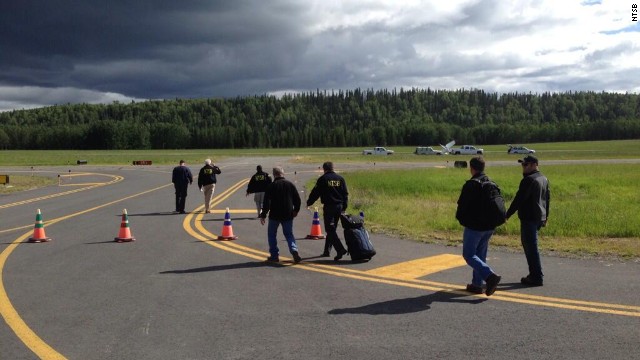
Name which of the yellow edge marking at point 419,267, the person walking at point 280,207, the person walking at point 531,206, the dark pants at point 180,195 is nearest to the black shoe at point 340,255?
the person walking at point 280,207

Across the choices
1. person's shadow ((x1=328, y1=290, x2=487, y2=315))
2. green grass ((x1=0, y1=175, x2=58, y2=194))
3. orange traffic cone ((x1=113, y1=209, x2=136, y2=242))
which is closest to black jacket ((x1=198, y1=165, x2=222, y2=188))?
orange traffic cone ((x1=113, y1=209, x2=136, y2=242))

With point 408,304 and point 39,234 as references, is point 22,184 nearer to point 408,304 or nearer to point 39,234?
point 39,234

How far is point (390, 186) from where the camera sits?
31.8 meters

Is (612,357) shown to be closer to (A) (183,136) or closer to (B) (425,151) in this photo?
(B) (425,151)

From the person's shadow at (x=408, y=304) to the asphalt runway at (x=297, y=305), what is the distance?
0.02m

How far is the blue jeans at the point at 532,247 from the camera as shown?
8414 millimetres

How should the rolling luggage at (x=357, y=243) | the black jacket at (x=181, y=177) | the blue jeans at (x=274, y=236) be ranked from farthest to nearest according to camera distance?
the black jacket at (x=181, y=177), the blue jeans at (x=274, y=236), the rolling luggage at (x=357, y=243)

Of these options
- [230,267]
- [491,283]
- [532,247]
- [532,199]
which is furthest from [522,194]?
[230,267]

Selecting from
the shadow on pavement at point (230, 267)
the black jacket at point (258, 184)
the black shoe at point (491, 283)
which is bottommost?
the shadow on pavement at point (230, 267)

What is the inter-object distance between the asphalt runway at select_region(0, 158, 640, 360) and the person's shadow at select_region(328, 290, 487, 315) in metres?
0.02

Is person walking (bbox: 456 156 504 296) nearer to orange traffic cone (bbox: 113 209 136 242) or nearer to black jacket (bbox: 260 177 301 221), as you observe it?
black jacket (bbox: 260 177 301 221)

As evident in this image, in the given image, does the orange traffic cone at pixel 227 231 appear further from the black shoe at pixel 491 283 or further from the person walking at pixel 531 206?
the black shoe at pixel 491 283

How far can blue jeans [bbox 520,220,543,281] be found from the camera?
8.41m

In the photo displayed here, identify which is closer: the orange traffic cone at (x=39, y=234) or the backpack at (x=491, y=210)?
the backpack at (x=491, y=210)
